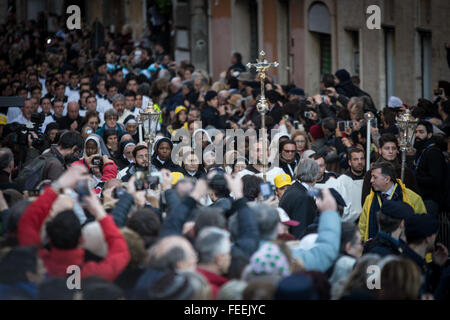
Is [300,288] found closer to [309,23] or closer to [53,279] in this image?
[53,279]

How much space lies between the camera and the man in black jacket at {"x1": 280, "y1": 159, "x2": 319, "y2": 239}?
8.62 meters

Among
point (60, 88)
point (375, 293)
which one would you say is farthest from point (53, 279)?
point (60, 88)

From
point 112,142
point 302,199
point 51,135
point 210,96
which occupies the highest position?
point 210,96

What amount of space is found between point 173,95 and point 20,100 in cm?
916

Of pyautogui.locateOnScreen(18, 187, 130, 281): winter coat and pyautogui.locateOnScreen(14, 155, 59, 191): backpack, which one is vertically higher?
pyautogui.locateOnScreen(14, 155, 59, 191): backpack

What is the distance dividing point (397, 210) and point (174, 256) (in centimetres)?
232

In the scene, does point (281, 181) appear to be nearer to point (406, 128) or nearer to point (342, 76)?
point (406, 128)

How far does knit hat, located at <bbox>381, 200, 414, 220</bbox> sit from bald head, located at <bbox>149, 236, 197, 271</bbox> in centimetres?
214

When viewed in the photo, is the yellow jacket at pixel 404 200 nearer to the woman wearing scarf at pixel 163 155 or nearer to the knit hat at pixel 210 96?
the woman wearing scarf at pixel 163 155

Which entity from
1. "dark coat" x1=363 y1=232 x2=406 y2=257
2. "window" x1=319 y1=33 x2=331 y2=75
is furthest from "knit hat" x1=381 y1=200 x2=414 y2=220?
"window" x1=319 y1=33 x2=331 y2=75

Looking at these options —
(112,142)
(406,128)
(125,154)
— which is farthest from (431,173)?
(112,142)

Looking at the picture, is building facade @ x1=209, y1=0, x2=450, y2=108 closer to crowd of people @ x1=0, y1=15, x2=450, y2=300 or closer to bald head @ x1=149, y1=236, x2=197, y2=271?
crowd of people @ x1=0, y1=15, x2=450, y2=300

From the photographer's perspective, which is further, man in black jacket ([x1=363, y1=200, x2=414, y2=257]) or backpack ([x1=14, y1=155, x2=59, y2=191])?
backpack ([x1=14, y1=155, x2=59, y2=191])

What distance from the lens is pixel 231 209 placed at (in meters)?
6.36
